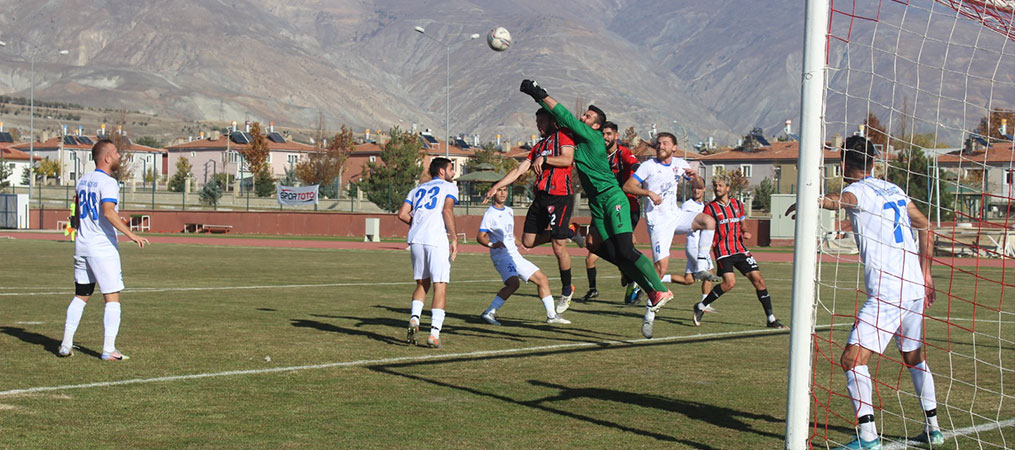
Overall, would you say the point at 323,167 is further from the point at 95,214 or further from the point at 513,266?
the point at 95,214

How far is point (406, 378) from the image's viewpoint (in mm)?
8586

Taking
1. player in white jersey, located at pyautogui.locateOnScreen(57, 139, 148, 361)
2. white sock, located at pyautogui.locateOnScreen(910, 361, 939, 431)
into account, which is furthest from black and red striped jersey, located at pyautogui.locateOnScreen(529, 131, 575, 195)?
white sock, located at pyautogui.locateOnScreen(910, 361, 939, 431)

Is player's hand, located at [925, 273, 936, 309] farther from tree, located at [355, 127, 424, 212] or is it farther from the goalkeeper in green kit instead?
tree, located at [355, 127, 424, 212]

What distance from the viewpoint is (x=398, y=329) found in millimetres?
12000


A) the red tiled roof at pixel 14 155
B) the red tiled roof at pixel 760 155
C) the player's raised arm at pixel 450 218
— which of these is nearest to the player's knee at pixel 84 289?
the player's raised arm at pixel 450 218

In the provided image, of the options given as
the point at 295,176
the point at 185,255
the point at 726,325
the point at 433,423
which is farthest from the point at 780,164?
the point at 433,423

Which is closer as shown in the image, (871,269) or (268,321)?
(871,269)

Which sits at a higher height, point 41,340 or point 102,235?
point 102,235

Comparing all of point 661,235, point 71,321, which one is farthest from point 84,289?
point 661,235

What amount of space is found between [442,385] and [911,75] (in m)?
4.32

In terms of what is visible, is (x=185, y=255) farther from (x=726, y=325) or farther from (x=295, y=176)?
(x=295, y=176)

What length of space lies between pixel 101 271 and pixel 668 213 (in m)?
7.58

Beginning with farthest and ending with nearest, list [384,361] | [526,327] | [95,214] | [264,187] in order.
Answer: [264,187] → [526,327] → [384,361] → [95,214]

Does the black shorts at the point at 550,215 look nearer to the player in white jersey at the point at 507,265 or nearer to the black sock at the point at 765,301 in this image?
the player in white jersey at the point at 507,265
